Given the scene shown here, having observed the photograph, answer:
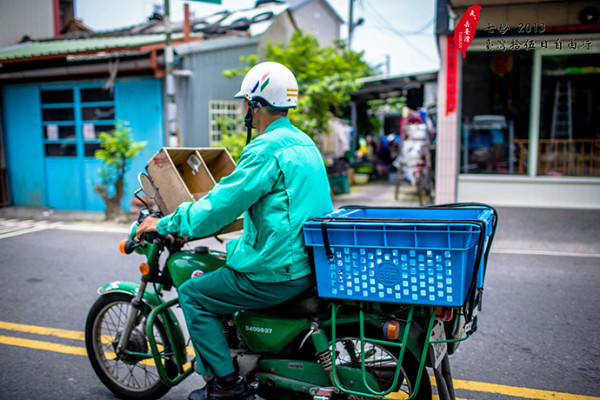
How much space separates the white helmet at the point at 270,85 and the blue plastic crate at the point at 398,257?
27.5 inches

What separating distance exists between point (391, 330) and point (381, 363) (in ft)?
1.22

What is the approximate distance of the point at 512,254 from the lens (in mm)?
6953

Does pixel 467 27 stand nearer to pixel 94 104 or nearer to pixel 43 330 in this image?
pixel 43 330

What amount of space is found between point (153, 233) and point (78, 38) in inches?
602

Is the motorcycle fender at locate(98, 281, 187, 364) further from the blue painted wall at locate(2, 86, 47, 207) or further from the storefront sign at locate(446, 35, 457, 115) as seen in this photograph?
the blue painted wall at locate(2, 86, 47, 207)

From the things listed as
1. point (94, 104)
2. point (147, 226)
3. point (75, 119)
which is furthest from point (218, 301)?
point (75, 119)

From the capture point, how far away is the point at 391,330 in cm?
239

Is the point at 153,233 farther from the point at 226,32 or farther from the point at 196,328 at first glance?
the point at 226,32

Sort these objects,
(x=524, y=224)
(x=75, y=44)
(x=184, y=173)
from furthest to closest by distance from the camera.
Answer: (x=75, y=44), (x=524, y=224), (x=184, y=173)

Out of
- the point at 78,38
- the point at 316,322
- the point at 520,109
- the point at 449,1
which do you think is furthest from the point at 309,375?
the point at 78,38

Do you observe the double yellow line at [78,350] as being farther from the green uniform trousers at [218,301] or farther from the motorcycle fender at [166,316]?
the motorcycle fender at [166,316]

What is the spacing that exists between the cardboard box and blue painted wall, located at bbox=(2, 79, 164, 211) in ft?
25.4

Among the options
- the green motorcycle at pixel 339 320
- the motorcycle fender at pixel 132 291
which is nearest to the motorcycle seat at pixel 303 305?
the green motorcycle at pixel 339 320

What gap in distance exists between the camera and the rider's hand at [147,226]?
8.98ft
